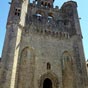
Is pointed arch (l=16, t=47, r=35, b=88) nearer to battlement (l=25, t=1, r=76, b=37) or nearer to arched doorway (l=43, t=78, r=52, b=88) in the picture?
arched doorway (l=43, t=78, r=52, b=88)

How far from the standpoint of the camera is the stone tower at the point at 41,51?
13.6 meters

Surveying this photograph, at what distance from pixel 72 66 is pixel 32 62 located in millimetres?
3621

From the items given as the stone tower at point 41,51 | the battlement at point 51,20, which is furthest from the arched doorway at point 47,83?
the battlement at point 51,20

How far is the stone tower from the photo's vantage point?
13625mm

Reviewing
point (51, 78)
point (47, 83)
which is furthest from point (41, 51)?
point (47, 83)

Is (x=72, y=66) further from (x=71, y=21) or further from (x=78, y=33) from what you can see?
(x=71, y=21)

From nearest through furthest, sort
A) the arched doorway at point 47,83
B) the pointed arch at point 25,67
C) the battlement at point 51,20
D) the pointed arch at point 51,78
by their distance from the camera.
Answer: the pointed arch at point 25,67 → the pointed arch at point 51,78 → the arched doorway at point 47,83 → the battlement at point 51,20

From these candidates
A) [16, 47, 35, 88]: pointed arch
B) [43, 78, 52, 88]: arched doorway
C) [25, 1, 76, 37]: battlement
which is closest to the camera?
[16, 47, 35, 88]: pointed arch

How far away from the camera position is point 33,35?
16.3 m

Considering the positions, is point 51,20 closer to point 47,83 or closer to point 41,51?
point 41,51

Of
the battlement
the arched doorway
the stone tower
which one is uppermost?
the battlement

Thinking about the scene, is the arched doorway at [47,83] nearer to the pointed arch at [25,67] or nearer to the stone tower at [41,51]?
the stone tower at [41,51]

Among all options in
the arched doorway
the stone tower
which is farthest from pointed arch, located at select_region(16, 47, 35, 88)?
the arched doorway

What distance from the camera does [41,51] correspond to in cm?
1554
